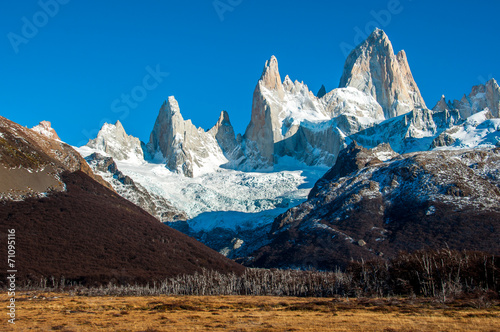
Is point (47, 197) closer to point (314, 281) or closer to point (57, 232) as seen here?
point (57, 232)

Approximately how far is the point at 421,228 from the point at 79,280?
13284cm

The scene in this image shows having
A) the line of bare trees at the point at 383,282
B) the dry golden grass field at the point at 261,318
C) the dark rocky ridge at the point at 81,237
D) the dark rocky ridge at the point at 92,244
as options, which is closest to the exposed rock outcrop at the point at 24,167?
the dark rocky ridge at the point at 81,237

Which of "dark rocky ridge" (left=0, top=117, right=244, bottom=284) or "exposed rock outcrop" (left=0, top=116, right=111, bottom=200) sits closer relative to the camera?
"dark rocky ridge" (left=0, top=117, right=244, bottom=284)

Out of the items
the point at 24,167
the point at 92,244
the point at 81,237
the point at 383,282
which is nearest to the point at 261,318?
the point at 383,282

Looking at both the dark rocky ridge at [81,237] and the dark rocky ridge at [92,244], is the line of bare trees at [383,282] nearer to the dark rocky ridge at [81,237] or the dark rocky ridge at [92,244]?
the dark rocky ridge at [92,244]

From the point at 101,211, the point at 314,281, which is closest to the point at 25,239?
the point at 101,211

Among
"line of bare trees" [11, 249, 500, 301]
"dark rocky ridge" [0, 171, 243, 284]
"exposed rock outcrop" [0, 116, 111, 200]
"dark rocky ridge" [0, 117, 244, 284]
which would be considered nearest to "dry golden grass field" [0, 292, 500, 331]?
"line of bare trees" [11, 249, 500, 301]

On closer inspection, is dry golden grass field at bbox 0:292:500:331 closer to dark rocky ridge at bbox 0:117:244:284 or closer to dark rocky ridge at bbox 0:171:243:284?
dark rocky ridge at bbox 0:171:243:284

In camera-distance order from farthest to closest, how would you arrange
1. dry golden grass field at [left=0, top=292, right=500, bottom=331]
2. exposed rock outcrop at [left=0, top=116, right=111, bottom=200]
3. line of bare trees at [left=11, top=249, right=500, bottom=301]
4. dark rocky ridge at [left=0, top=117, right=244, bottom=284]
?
1. exposed rock outcrop at [left=0, top=116, right=111, bottom=200]
2. dark rocky ridge at [left=0, top=117, right=244, bottom=284]
3. line of bare trees at [left=11, top=249, right=500, bottom=301]
4. dry golden grass field at [left=0, top=292, right=500, bottom=331]

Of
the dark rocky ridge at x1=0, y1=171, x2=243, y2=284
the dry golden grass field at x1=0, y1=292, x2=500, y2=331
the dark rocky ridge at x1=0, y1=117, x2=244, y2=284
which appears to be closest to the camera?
the dry golden grass field at x1=0, y1=292, x2=500, y2=331

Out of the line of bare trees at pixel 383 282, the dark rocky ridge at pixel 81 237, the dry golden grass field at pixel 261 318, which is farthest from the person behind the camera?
the dark rocky ridge at pixel 81 237

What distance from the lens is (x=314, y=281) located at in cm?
12131

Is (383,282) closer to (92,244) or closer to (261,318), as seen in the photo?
(261,318)

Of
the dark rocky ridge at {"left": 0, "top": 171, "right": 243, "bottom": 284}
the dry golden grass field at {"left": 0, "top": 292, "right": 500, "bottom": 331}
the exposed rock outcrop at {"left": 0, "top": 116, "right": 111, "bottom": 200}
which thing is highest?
the exposed rock outcrop at {"left": 0, "top": 116, "right": 111, "bottom": 200}
